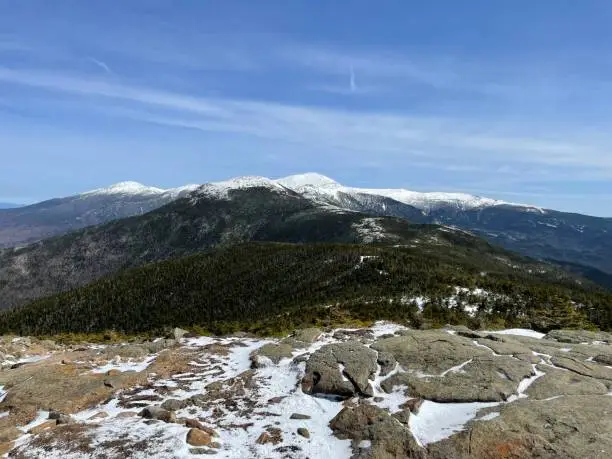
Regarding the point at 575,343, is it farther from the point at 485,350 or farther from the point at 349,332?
the point at 349,332

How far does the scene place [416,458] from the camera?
69.2 feet

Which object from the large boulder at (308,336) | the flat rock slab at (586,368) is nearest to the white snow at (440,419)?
the flat rock slab at (586,368)

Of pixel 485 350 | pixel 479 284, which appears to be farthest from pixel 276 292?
pixel 485 350

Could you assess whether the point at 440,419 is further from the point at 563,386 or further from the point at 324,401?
the point at 563,386

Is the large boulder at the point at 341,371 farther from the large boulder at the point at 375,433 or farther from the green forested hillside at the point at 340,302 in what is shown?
the green forested hillside at the point at 340,302

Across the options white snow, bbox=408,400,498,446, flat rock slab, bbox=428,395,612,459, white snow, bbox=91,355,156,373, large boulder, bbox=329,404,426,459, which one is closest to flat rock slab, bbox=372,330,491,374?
white snow, bbox=408,400,498,446

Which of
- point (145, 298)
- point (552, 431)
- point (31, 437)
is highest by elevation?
point (552, 431)

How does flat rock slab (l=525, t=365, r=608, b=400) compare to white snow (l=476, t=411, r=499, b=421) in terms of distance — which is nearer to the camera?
white snow (l=476, t=411, r=499, b=421)

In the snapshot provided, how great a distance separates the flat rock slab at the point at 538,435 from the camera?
20.5 m

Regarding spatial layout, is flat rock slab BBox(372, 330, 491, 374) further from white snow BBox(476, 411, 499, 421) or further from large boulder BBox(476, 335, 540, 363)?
white snow BBox(476, 411, 499, 421)

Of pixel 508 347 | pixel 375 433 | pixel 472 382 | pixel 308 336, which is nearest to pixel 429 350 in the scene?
pixel 472 382

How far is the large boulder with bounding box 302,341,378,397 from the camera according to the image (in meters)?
27.7

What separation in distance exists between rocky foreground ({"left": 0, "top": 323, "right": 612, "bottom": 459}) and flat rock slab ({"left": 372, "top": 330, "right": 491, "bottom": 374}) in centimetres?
13

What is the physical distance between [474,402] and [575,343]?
19169mm
